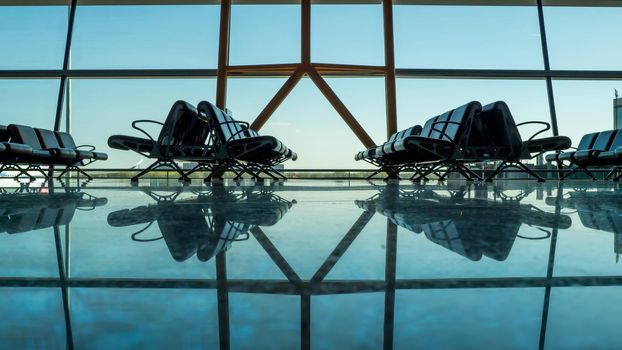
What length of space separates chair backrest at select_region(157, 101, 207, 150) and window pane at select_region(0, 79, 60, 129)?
458 centimetres

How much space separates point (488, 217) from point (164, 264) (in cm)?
85

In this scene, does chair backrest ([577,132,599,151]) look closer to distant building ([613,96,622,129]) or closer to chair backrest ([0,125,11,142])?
distant building ([613,96,622,129])

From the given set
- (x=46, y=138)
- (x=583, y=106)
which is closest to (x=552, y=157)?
(x=583, y=106)

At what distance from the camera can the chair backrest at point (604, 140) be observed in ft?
20.5

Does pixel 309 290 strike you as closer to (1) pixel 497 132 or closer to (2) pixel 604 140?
(1) pixel 497 132

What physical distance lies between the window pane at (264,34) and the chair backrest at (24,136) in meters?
3.23

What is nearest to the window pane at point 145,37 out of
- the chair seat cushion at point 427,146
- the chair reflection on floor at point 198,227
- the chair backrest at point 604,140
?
the chair seat cushion at point 427,146

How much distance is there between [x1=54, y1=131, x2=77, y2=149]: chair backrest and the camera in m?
6.62

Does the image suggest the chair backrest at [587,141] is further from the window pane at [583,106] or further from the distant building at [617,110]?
the distant building at [617,110]

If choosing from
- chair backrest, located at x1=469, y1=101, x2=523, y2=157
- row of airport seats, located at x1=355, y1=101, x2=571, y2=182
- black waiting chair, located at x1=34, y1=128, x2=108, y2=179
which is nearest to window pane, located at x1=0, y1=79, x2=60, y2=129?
black waiting chair, located at x1=34, y1=128, x2=108, y2=179

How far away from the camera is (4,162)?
4.86 metres

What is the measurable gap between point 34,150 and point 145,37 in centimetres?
328

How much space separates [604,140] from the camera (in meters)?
6.36

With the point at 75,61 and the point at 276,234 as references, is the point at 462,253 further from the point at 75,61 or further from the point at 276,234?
the point at 75,61
